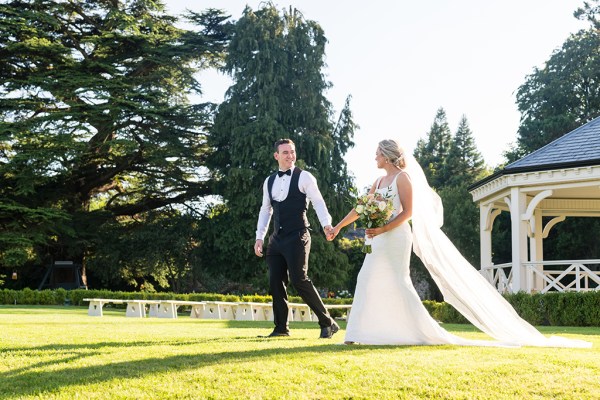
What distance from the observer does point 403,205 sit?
7.89m

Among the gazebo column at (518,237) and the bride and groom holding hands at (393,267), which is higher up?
the gazebo column at (518,237)

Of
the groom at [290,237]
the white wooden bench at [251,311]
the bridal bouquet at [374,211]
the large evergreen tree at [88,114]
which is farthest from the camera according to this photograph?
the large evergreen tree at [88,114]

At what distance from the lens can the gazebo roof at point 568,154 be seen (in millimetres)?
18425

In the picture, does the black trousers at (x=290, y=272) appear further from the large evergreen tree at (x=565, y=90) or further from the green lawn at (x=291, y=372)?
the large evergreen tree at (x=565, y=90)

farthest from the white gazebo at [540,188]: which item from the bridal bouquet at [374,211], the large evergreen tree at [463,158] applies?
the large evergreen tree at [463,158]

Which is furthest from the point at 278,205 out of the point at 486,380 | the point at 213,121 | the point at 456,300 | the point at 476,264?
the point at 476,264

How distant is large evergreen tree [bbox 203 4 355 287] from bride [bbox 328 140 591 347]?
22.6 meters

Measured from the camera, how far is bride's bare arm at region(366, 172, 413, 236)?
7.80 meters

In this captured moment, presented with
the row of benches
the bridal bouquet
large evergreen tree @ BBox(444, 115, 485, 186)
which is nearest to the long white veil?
the bridal bouquet

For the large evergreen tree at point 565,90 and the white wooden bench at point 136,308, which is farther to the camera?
the large evergreen tree at point 565,90

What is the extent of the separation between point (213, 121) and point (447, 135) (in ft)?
139

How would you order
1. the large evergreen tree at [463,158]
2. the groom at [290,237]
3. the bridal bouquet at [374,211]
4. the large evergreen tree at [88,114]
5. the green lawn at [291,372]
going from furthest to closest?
the large evergreen tree at [463,158]
the large evergreen tree at [88,114]
the groom at [290,237]
the bridal bouquet at [374,211]
the green lawn at [291,372]

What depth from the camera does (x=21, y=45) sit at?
3120 cm

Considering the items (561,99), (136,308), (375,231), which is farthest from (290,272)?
(561,99)
